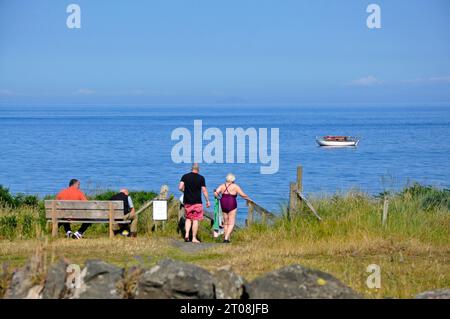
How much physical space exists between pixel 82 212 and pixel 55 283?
26.6 ft

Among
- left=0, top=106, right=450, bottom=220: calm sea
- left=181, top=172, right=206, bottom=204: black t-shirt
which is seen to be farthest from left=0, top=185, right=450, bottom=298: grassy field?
left=0, top=106, right=450, bottom=220: calm sea

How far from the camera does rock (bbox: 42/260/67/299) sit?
30.1 ft

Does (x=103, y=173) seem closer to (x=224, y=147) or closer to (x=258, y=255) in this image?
(x=224, y=147)

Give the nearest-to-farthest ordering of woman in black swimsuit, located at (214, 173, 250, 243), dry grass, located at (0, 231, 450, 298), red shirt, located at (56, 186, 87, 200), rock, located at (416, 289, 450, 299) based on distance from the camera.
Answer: rock, located at (416, 289, 450, 299) < dry grass, located at (0, 231, 450, 298) < woman in black swimsuit, located at (214, 173, 250, 243) < red shirt, located at (56, 186, 87, 200)

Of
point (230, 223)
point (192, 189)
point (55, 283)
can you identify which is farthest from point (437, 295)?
point (192, 189)

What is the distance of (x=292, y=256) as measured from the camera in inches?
577

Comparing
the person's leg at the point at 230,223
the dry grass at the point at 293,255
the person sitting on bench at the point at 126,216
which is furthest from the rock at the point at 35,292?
the person sitting on bench at the point at 126,216

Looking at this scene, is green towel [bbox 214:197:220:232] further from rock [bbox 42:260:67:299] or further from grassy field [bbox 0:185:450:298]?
rock [bbox 42:260:67:299]

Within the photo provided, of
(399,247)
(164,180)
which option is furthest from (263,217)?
(164,180)

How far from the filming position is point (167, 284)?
355 inches

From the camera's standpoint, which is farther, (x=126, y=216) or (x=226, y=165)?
(x=226, y=165)

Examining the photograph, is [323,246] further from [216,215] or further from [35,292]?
[35,292]

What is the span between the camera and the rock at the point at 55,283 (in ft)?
30.1

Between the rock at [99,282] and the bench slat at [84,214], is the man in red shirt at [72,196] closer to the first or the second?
the bench slat at [84,214]
